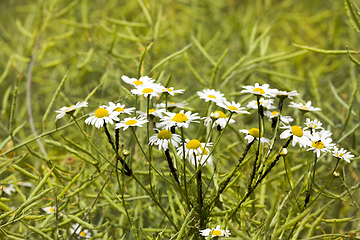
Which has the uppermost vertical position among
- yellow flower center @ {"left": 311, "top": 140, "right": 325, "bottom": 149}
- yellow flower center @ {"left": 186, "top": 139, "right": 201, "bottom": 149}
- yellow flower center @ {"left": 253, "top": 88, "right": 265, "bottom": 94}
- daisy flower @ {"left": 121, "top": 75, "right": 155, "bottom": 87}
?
daisy flower @ {"left": 121, "top": 75, "right": 155, "bottom": 87}

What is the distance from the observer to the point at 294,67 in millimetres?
1534

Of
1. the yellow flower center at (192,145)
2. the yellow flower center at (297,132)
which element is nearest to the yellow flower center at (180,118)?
the yellow flower center at (192,145)

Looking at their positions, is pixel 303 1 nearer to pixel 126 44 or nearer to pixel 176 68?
pixel 176 68

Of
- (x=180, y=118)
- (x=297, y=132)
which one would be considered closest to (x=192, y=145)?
(x=180, y=118)

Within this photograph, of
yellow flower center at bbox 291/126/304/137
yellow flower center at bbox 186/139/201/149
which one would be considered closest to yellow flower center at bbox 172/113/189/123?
yellow flower center at bbox 186/139/201/149

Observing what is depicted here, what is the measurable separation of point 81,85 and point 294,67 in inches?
42.4

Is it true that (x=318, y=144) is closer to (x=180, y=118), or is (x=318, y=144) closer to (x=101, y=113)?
Result: (x=180, y=118)

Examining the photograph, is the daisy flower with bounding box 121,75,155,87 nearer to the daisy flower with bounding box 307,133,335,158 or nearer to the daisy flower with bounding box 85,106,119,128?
the daisy flower with bounding box 85,106,119,128

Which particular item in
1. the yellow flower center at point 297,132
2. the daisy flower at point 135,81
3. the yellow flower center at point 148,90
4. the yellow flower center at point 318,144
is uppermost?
the daisy flower at point 135,81

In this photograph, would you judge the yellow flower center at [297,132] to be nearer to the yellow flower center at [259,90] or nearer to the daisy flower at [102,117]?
the yellow flower center at [259,90]

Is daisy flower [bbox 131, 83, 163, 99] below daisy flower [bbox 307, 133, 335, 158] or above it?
above

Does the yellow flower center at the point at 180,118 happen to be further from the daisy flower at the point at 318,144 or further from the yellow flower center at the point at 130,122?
the daisy flower at the point at 318,144

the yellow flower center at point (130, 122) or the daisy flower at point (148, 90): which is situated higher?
the daisy flower at point (148, 90)

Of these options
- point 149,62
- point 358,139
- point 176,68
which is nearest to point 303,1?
point 176,68
